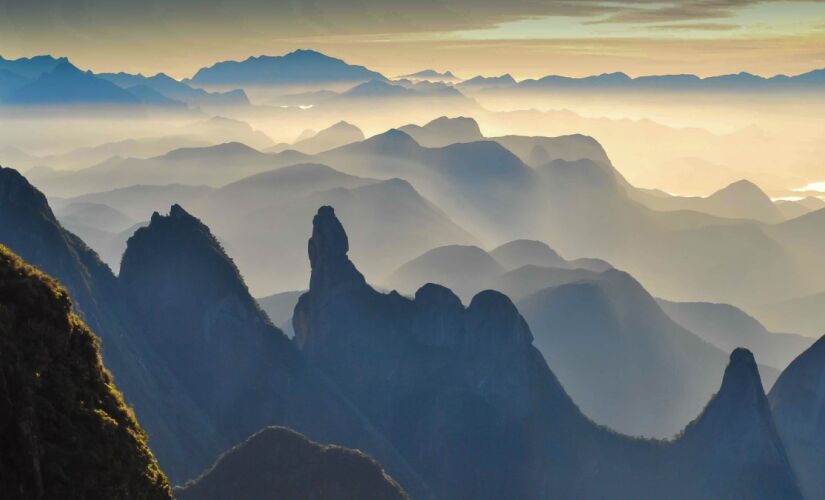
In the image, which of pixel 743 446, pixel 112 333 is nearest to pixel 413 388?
pixel 743 446

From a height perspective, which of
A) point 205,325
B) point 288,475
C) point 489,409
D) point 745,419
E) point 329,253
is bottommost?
point 745,419

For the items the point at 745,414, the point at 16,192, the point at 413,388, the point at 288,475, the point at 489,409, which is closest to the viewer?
the point at 288,475

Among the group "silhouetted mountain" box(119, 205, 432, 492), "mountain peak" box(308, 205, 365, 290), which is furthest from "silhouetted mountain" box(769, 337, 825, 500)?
"mountain peak" box(308, 205, 365, 290)

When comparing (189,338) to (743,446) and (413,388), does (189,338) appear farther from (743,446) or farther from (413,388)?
(743,446)

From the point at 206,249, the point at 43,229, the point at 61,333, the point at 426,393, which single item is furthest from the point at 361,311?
the point at 61,333

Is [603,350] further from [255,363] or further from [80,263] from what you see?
[80,263]

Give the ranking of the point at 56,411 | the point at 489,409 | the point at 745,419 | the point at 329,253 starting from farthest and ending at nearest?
the point at 329,253
the point at 489,409
the point at 745,419
the point at 56,411

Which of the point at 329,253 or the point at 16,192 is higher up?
the point at 16,192

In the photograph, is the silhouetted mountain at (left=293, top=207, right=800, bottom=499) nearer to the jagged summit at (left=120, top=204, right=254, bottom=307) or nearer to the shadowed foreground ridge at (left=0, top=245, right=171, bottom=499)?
the jagged summit at (left=120, top=204, right=254, bottom=307)
